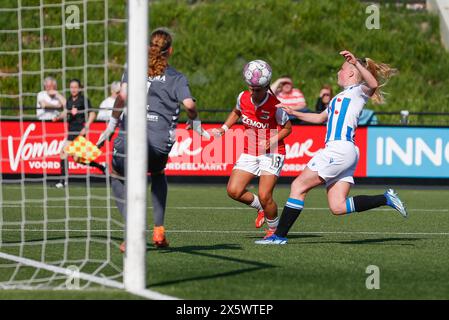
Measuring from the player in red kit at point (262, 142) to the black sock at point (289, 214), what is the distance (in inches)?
21.8

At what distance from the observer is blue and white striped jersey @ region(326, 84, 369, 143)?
1048cm

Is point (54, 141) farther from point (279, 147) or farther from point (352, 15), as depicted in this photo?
point (352, 15)

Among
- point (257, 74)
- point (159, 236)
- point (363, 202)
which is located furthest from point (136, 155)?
point (363, 202)

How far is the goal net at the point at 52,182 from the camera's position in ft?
27.0

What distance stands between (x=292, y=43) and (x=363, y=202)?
21.3m

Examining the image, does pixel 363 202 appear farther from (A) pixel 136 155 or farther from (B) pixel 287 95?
(B) pixel 287 95

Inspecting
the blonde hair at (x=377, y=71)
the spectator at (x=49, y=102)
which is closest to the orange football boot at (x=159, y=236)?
the blonde hair at (x=377, y=71)

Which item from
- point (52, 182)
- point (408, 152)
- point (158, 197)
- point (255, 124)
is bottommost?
point (52, 182)

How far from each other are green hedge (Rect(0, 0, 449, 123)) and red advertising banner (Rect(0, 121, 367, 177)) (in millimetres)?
7119

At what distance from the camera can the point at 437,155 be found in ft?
70.2

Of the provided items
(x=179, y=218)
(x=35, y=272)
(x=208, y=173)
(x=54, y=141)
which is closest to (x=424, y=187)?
(x=208, y=173)

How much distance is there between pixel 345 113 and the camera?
34.3ft
